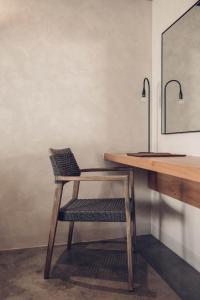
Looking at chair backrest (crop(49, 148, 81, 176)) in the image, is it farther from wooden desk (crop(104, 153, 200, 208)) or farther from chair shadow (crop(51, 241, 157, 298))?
chair shadow (crop(51, 241, 157, 298))

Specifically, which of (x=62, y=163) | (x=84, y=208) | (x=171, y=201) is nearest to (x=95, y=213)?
(x=84, y=208)

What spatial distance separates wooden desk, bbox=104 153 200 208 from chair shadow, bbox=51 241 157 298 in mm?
580

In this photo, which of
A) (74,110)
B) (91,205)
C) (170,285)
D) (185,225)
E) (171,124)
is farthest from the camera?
(74,110)

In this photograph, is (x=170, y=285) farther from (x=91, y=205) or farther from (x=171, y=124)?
(x=171, y=124)

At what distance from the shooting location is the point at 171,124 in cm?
227

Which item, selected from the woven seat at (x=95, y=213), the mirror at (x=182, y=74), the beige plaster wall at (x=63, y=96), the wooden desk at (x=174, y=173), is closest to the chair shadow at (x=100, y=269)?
the beige plaster wall at (x=63, y=96)

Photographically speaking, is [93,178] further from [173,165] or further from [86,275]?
[86,275]

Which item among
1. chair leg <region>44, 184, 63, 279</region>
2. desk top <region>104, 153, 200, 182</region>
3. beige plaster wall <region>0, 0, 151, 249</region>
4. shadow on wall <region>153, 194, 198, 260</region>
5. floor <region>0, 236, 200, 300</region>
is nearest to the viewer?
desk top <region>104, 153, 200, 182</region>

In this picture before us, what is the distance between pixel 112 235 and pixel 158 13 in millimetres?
2048

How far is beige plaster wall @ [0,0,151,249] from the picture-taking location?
2297 millimetres

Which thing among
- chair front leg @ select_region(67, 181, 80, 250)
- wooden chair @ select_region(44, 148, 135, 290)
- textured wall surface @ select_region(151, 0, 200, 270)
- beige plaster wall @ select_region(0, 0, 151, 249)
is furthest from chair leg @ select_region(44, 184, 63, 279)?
textured wall surface @ select_region(151, 0, 200, 270)

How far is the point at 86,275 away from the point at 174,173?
0.99 meters

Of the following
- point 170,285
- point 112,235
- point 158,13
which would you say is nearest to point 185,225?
point 170,285

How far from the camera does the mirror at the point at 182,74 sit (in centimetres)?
192
